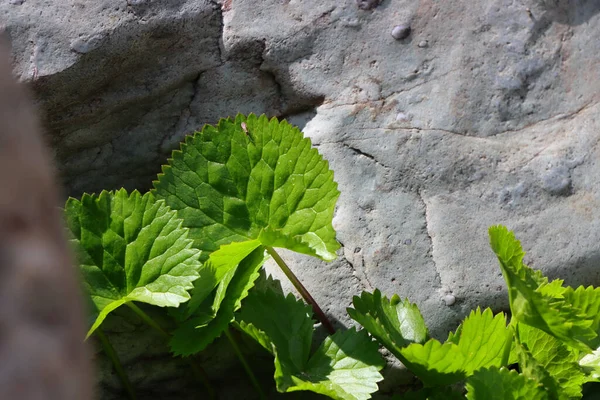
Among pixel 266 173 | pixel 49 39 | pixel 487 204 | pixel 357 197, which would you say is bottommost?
pixel 487 204

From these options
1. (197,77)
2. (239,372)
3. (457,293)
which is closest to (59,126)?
(197,77)

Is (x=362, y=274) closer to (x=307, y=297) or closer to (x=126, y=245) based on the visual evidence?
(x=307, y=297)

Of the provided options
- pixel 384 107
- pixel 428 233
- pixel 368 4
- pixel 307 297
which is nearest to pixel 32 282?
pixel 307 297

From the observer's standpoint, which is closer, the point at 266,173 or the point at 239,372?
the point at 266,173

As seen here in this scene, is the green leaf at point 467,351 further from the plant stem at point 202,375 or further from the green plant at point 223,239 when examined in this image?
the plant stem at point 202,375

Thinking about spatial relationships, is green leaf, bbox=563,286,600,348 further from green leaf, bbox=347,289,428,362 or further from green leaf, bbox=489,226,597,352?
green leaf, bbox=347,289,428,362

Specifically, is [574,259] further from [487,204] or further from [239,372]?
[239,372]

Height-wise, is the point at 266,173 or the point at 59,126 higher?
the point at 59,126

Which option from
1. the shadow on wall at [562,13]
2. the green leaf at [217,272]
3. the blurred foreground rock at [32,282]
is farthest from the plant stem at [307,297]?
the blurred foreground rock at [32,282]
